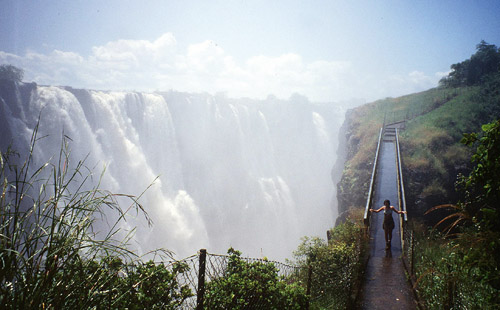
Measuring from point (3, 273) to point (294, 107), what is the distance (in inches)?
3470

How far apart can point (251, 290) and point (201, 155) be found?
55496mm

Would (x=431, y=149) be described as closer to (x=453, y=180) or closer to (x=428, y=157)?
(x=428, y=157)

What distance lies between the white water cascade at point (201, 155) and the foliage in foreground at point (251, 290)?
67.5ft

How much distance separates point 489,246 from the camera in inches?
94.5

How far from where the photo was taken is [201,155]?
58562 millimetres

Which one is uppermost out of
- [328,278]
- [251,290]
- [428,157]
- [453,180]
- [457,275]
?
[457,275]

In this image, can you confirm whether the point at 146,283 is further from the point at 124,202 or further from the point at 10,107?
the point at 124,202

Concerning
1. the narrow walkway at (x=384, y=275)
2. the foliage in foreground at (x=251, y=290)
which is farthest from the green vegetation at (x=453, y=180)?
the foliage in foreground at (x=251, y=290)

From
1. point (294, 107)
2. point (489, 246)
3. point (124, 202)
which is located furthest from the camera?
point (294, 107)

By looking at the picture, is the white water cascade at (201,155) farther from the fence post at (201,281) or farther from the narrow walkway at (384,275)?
the fence post at (201,281)

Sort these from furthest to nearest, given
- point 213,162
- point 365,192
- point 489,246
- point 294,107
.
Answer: point 294,107 → point 213,162 → point 365,192 → point 489,246

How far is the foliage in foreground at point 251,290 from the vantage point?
3.88m

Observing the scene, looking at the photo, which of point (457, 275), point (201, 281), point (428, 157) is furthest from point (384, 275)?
point (428, 157)

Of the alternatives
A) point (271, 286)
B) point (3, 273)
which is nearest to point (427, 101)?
point (271, 286)
